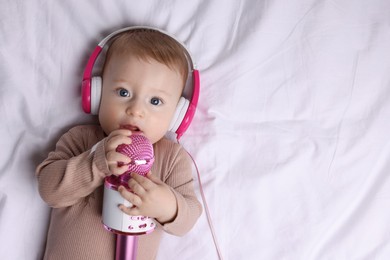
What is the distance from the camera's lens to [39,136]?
1.25m

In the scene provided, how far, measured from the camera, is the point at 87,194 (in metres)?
1.12

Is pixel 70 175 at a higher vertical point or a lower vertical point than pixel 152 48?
lower

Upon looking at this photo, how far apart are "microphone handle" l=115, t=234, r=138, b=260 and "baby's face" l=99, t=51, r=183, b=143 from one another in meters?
0.24

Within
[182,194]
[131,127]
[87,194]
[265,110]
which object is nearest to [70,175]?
[87,194]

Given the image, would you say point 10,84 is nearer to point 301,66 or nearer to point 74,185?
point 74,185

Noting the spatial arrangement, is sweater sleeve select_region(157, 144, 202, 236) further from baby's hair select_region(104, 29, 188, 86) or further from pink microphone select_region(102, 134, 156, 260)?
baby's hair select_region(104, 29, 188, 86)

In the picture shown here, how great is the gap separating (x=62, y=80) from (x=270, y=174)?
1.98ft

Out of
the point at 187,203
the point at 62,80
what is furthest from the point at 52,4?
the point at 187,203

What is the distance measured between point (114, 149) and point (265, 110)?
47cm

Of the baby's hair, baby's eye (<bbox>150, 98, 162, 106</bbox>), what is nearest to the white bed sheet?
the baby's hair

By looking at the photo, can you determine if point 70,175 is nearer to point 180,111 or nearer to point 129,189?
point 129,189

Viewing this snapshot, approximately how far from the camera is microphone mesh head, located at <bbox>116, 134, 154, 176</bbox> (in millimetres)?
993

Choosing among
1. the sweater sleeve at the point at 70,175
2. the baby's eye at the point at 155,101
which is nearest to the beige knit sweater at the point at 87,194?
the sweater sleeve at the point at 70,175

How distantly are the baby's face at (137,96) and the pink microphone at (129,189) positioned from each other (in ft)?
0.34
